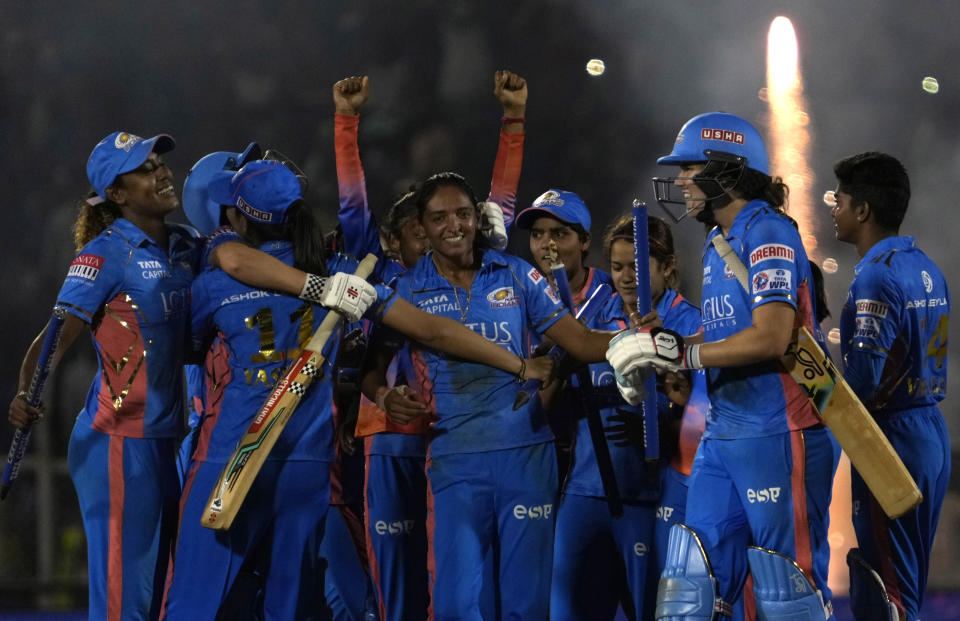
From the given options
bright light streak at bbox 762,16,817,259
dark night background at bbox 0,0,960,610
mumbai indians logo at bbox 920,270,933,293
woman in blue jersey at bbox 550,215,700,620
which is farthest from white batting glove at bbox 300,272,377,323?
bright light streak at bbox 762,16,817,259

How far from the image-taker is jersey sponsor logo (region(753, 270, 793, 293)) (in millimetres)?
2961

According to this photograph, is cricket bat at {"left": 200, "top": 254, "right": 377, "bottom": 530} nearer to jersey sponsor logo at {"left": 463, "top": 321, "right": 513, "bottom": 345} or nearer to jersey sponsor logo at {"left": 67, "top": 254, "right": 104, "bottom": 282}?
jersey sponsor logo at {"left": 463, "top": 321, "right": 513, "bottom": 345}

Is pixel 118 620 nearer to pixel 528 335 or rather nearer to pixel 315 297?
pixel 315 297

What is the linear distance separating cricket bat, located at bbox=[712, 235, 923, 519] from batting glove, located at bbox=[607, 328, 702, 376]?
0.27 meters

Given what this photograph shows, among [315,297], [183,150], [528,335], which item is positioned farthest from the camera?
[183,150]

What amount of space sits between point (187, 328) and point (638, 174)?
535 cm

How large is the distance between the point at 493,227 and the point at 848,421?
1386mm

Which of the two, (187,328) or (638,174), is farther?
(638,174)

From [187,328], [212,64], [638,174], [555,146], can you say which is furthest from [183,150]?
[187,328]

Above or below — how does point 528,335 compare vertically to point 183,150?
below

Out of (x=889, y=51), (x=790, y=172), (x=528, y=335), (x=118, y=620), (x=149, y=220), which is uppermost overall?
(x=889, y=51)

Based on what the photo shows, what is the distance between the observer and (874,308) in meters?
3.86

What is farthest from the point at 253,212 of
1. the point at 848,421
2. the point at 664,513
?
the point at 848,421

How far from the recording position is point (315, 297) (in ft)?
10.3
